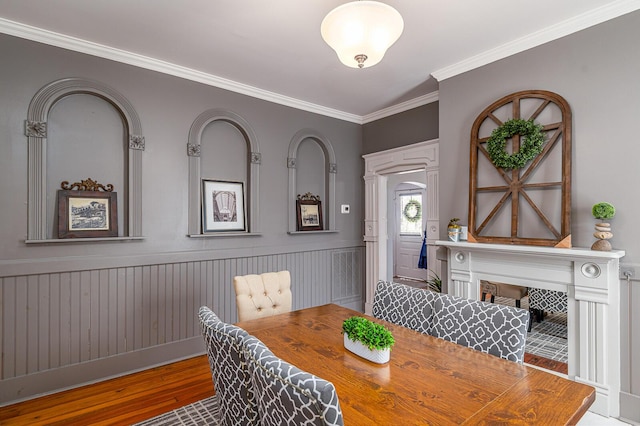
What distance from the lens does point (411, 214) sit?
7340 mm

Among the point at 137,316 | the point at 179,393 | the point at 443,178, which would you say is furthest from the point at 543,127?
the point at 137,316

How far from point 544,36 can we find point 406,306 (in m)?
2.36

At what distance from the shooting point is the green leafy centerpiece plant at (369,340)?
1492 millimetres

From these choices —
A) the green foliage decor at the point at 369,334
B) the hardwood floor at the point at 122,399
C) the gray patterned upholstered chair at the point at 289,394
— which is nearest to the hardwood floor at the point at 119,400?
the hardwood floor at the point at 122,399

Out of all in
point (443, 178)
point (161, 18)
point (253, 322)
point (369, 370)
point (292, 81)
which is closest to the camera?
point (369, 370)

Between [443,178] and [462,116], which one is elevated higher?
[462,116]

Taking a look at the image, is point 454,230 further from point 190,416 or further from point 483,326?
point 190,416

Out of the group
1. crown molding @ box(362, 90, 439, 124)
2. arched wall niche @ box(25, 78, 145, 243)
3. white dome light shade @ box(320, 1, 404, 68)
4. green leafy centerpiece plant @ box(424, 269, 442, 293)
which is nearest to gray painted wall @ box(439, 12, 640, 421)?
crown molding @ box(362, 90, 439, 124)

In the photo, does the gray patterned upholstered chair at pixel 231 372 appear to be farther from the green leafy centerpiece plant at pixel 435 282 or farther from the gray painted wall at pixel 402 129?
the gray painted wall at pixel 402 129

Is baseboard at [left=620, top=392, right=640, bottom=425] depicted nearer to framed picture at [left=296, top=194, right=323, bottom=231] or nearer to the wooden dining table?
the wooden dining table

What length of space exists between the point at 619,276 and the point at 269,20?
304cm

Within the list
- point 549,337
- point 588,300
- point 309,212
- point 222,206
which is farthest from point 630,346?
point 222,206

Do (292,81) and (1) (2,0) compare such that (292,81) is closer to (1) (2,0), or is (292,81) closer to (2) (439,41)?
(2) (439,41)

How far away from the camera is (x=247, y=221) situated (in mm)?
3699
